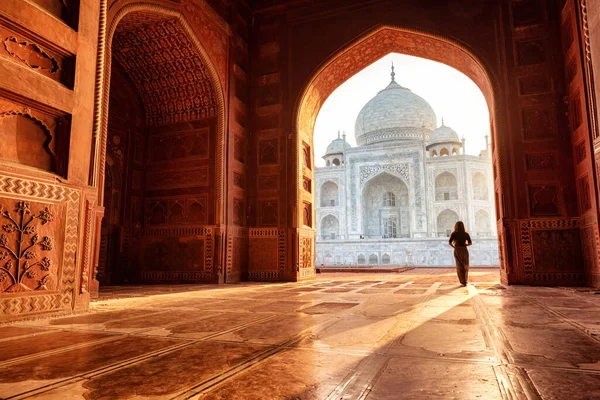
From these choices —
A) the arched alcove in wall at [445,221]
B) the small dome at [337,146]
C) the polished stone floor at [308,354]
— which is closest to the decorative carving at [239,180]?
the polished stone floor at [308,354]

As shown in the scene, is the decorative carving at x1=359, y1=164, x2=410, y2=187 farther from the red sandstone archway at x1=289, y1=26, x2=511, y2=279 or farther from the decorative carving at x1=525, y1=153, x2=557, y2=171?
the decorative carving at x1=525, y1=153, x2=557, y2=171

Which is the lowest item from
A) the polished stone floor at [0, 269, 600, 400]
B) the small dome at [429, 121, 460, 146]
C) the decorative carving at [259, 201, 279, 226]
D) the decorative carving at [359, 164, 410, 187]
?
the polished stone floor at [0, 269, 600, 400]

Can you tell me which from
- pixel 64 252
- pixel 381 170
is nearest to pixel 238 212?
Result: pixel 64 252

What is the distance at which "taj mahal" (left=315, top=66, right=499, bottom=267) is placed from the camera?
81.6 feet

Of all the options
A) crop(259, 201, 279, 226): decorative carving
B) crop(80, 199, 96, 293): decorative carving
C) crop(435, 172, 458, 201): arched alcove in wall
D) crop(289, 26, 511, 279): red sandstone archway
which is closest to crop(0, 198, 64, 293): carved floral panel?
crop(80, 199, 96, 293): decorative carving

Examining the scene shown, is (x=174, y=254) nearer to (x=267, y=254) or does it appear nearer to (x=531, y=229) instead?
(x=267, y=254)

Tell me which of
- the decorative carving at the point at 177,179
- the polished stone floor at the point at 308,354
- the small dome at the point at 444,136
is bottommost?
the polished stone floor at the point at 308,354

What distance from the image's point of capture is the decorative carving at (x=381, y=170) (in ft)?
81.7

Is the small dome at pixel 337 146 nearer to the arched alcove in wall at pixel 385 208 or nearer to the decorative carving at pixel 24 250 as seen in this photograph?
the arched alcove in wall at pixel 385 208

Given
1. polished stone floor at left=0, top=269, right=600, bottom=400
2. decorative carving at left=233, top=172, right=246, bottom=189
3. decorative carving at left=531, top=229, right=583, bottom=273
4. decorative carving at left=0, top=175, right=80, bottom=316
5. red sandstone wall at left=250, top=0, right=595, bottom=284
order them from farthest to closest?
decorative carving at left=233, top=172, right=246, bottom=189
red sandstone wall at left=250, top=0, right=595, bottom=284
decorative carving at left=531, top=229, right=583, bottom=273
decorative carving at left=0, top=175, right=80, bottom=316
polished stone floor at left=0, top=269, right=600, bottom=400

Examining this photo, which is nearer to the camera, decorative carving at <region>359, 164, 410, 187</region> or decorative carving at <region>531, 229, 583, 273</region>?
decorative carving at <region>531, 229, 583, 273</region>

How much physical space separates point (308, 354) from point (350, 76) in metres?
8.50

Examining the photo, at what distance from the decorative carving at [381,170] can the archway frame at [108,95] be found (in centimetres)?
1868

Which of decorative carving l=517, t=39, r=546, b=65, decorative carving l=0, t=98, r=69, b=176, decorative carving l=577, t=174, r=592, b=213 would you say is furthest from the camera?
decorative carving l=517, t=39, r=546, b=65
